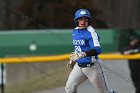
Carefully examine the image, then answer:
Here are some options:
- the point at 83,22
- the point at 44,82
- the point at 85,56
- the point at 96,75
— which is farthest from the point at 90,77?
the point at 44,82

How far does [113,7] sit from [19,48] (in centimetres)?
1191

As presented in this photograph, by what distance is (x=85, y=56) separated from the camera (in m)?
10.1

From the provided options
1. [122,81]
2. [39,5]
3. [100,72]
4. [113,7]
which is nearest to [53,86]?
[122,81]

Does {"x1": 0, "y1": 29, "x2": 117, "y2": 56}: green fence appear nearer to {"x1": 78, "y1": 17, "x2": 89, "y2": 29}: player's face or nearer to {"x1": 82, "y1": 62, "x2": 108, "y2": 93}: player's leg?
{"x1": 82, "y1": 62, "x2": 108, "y2": 93}: player's leg

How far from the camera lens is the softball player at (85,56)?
10.1 m

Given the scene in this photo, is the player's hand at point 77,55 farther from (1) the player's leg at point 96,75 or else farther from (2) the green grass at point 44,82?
(2) the green grass at point 44,82

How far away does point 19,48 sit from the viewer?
2050 centimetres

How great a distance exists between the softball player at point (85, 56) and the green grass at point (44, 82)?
3.77m

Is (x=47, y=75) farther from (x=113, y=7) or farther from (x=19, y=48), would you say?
(x=113, y=7)

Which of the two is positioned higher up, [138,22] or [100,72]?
[100,72]

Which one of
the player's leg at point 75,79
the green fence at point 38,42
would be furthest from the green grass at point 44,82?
the green fence at point 38,42

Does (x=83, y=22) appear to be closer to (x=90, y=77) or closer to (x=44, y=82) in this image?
(x=90, y=77)

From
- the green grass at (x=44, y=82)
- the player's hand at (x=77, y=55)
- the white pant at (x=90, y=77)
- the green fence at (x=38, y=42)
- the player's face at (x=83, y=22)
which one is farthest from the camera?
the green fence at (x=38, y=42)

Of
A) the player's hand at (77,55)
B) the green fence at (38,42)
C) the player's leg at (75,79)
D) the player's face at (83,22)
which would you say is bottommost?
the green fence at (38,42)
